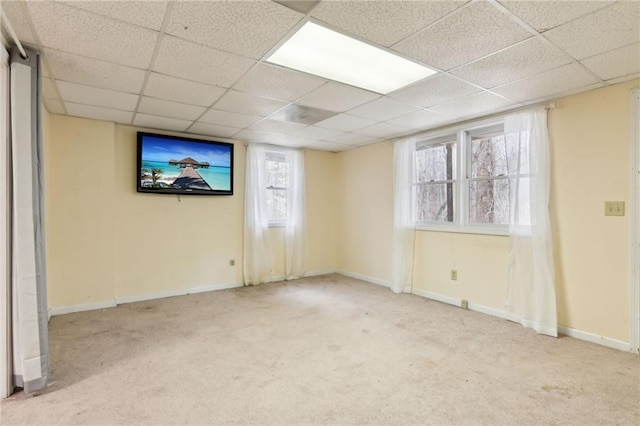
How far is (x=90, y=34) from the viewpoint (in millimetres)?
1958

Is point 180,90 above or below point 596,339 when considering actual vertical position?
above

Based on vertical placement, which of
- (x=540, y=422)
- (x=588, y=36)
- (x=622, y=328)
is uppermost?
(x=588, y=36)

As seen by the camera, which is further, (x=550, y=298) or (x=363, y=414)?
(x=550, y=298)

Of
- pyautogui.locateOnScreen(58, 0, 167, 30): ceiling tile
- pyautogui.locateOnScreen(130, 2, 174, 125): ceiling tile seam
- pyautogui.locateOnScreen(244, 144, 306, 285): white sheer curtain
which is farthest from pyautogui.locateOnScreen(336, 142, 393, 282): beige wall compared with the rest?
pyautogui.locateOnScreen(58, 0, 167, 30): ceiling tile

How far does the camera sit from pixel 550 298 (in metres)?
3.10

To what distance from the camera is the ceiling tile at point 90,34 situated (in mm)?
1755

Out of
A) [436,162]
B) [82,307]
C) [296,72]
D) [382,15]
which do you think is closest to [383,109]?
[296,72]

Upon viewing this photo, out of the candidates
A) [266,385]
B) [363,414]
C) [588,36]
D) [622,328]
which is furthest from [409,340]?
[588,36]

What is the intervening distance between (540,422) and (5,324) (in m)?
3.34

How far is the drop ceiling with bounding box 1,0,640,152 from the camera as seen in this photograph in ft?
5.69

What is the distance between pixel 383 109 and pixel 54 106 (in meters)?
3.45

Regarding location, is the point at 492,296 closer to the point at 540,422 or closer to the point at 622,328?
the point at 622,328

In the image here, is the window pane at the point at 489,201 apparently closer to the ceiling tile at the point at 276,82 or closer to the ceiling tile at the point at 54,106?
the ceiling tile at the point at 276,82

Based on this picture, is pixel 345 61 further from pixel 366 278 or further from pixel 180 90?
pixel 366 278
